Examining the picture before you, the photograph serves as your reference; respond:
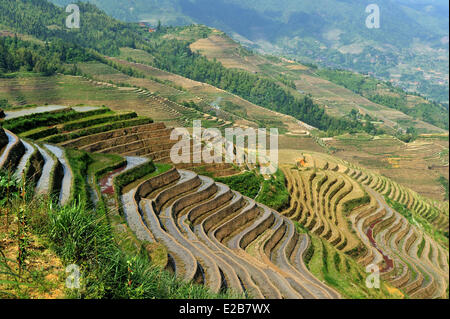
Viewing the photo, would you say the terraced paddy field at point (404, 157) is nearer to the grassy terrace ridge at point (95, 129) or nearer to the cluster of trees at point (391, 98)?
the grassy terrace ridge at point (95, 129)

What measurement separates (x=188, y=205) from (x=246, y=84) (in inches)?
3778

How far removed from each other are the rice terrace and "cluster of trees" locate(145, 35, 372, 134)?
19212 millimetres

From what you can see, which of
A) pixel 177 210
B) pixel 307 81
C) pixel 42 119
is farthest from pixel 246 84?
pixel 177 210

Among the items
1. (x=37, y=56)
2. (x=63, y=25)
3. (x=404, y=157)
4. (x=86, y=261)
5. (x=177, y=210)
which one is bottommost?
(x=404, y=157)

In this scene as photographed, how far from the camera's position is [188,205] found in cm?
1966

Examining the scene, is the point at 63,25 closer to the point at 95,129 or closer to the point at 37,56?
the point at 37,56

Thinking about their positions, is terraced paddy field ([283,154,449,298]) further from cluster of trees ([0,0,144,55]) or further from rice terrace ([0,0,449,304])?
cluster of trees ([0,0,144,55])

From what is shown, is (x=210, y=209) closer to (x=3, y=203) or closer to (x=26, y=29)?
(x=3, y=203)

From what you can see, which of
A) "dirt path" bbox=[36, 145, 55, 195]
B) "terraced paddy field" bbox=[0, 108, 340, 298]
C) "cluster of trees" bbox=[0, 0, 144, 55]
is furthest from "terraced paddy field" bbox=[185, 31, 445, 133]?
"dirt path" bbox=[36, 145, 55, 195]

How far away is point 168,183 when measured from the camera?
21047 mm

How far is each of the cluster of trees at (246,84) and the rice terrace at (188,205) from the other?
19212 millimetres
